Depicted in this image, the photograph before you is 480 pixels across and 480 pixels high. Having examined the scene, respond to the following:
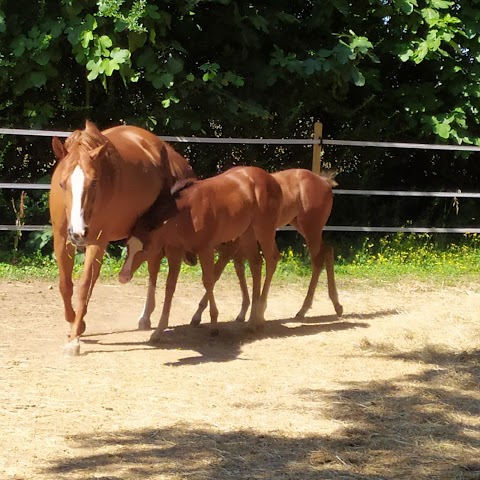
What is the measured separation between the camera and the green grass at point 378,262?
10445mm

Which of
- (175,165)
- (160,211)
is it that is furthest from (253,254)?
(160,211)

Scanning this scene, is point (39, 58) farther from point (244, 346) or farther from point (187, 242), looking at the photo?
point (244, 346)

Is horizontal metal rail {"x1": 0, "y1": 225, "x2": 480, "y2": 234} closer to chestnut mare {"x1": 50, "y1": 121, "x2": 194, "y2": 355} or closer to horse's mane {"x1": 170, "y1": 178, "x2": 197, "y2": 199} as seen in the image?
chestnut mare {"x1": 50, "y1": 121, "x2": 194, "y2": 355}


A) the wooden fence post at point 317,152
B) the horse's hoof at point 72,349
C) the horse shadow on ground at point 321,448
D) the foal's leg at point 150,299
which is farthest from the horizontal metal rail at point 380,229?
the horse shadow on ground at point 321,448

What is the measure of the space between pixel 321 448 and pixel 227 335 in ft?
9.75

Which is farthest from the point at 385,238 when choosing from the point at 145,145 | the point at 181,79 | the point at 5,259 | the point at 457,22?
the point at 145,145

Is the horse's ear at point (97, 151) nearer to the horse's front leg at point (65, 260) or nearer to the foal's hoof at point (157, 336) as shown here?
the horse's front leg at point (65, 260)

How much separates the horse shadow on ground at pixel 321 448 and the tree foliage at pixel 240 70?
18.4 ft

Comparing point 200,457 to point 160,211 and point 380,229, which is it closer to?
point 160,211

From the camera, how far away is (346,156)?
516 inches

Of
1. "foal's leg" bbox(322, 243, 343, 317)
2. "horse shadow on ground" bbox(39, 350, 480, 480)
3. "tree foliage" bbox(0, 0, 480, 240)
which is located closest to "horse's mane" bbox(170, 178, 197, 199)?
"foal's leg" bbox(322, 243, 343, 317)

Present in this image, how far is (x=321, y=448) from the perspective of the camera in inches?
179

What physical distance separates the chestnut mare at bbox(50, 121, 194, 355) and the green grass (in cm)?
311

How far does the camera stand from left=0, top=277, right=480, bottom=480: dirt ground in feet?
14.2
